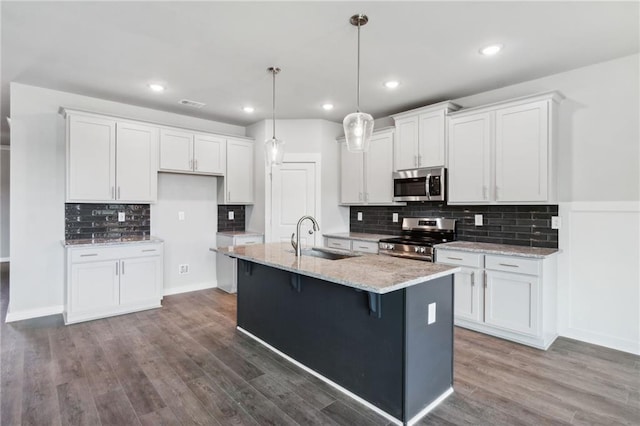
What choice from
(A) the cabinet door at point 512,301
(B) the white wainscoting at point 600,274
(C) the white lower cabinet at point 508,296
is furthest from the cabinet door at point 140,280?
(B) the white wainscoting at point 600,274

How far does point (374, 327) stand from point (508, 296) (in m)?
1.77

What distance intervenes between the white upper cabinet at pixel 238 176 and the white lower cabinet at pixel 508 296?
315 centimetres

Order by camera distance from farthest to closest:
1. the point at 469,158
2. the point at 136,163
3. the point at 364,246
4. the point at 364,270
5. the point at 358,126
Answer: the point at 364,246
the point at 136,163
the point at 469,158
the point at 358,126
the point at 364,270

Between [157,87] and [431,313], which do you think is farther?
[157,87]

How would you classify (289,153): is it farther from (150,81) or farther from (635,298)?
(635,298)

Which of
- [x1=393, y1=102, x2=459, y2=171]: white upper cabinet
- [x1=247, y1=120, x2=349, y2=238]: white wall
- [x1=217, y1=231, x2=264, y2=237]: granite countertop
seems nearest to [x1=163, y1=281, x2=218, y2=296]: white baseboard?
[x1=217, y1=231, x2=264, y2=237]: granite countertop

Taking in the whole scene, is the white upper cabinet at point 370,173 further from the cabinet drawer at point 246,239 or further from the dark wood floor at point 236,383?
the dark wood floor at point 236,383

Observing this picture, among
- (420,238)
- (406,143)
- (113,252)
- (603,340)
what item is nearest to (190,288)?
(113,252)

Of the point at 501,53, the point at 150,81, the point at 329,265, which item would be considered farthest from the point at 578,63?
the point at 150,81

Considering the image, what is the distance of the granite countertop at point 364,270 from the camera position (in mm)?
1871

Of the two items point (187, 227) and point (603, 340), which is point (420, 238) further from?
point (187, 227)

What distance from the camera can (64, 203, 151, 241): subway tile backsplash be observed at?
163 inches

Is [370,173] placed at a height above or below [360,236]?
above

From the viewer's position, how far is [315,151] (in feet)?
16.8
